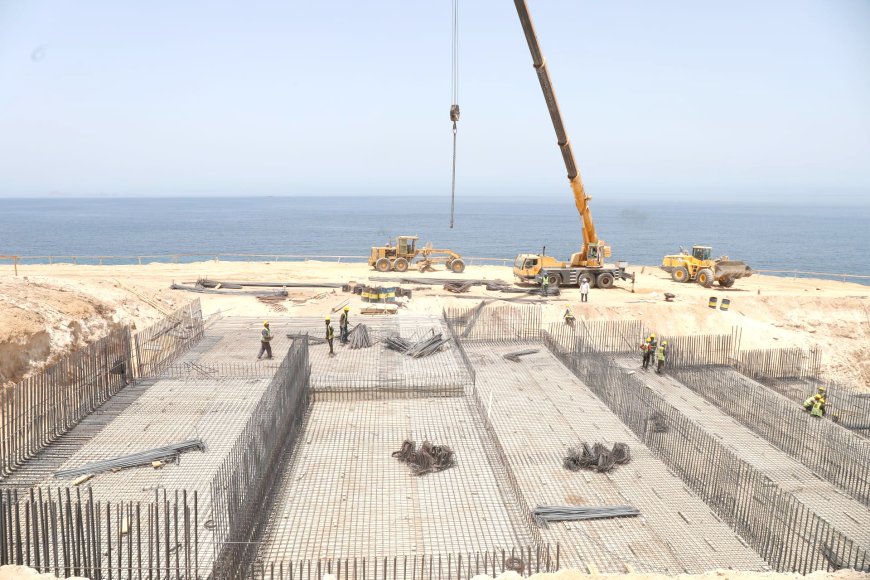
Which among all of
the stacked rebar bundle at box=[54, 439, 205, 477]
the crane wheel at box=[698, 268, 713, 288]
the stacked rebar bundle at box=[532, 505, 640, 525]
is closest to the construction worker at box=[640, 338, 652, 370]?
the stacked rebar bundle at box=[532, 505, 640, 525]

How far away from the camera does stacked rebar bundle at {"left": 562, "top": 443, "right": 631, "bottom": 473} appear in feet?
38.4

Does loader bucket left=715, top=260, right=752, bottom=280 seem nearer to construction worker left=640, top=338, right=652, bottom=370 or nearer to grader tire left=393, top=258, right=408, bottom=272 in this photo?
construction worker left=640, top=338, right=652, bottom=370

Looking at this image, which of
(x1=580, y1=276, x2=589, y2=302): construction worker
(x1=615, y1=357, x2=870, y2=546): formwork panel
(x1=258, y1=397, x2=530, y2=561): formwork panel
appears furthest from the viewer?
(x1=580, y1=276, x2=589, y2=302): construction worker

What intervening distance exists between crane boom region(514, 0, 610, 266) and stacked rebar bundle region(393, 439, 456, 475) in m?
16.8

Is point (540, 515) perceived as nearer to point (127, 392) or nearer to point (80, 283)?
point (127, 392)

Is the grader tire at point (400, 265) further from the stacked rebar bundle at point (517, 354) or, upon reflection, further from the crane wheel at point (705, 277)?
the stacked rebar bundle at point (517, 354)

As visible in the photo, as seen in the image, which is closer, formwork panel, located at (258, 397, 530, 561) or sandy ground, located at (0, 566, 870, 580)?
sandy ground, located at (0, 566, 870, 580)

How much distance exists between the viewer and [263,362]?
688 inches

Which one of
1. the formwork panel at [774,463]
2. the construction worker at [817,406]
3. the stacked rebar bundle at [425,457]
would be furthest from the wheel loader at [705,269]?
the stacked rebar bundle at [425,457]

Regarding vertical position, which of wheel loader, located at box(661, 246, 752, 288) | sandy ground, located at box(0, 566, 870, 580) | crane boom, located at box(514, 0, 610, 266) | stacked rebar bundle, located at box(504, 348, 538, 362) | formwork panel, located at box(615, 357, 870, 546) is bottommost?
formwork panel, located at box(615, 357, 870, 546)

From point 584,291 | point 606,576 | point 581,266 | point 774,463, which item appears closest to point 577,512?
point 606,576

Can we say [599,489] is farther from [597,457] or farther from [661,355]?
[661,355]

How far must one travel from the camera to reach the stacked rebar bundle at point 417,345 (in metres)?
18.3

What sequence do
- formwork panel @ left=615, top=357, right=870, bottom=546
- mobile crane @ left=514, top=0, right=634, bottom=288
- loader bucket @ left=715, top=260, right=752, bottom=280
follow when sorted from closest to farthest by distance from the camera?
formwork panel @ left=615, top=357, right=870, bottom=546
mobile crane @ left=514, top=0, right=634, bottom=288
loader bucket @ left=715, top=260, right=752, bottom=280
